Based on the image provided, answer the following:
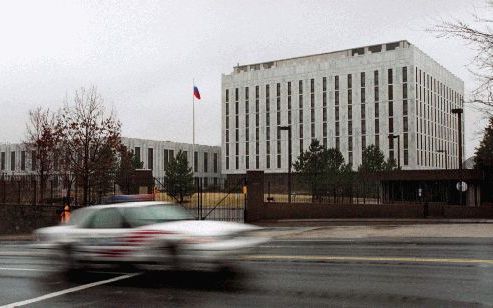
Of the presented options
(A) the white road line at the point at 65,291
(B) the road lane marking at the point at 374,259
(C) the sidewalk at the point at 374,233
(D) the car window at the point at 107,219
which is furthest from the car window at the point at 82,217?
(C) the sidewalk at the point at 374,233

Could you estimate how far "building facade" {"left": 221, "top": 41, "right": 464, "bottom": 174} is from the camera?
3989 inches

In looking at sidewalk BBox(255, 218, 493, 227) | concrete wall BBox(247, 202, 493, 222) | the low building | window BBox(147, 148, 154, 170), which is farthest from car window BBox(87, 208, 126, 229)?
window BBox(147, 148, 154, 170)

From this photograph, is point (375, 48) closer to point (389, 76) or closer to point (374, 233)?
point (389, 76)

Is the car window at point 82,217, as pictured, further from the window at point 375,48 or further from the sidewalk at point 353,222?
the window at point 375,48

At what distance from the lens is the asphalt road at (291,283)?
27.5ft

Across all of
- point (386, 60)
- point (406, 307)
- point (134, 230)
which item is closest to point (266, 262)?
point (134, 230)

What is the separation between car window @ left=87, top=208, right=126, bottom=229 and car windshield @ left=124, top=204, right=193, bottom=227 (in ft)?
0.55

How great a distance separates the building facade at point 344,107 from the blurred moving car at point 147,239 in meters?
90.6

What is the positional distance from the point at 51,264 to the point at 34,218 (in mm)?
17526

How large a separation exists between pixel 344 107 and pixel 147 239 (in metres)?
98.5

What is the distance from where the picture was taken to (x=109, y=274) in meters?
11.8

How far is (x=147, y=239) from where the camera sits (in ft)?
35.5

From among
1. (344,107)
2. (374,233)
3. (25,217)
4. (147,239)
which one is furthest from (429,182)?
(344,107)

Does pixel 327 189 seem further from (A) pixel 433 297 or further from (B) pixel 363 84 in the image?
(B) pixel 363 84
